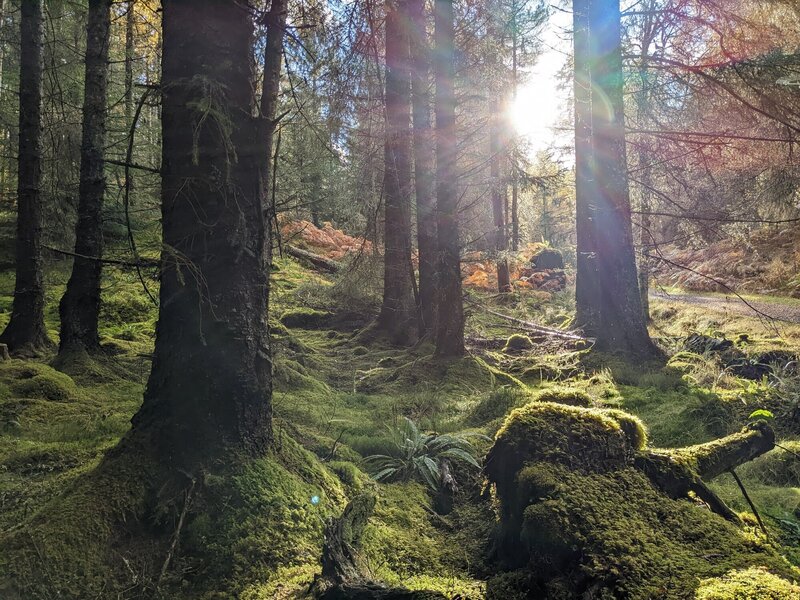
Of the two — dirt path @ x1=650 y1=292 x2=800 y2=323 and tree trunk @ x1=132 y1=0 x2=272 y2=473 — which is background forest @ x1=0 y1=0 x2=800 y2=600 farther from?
dirt path @ x1=650 y1=292 x2=800 y2=323

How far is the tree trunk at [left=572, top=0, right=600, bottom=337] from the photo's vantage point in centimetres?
870

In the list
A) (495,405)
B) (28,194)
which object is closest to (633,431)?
(495,405)

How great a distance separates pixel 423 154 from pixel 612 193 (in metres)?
3.19

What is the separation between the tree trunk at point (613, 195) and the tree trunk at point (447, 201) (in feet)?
7.56

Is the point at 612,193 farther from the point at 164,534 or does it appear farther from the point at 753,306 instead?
the point at 753,306

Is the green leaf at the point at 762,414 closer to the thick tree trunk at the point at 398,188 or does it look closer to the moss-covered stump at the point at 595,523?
the moss-covered stump at the point at 595,523

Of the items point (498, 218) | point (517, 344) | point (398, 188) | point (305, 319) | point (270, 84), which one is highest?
point (498, 218)

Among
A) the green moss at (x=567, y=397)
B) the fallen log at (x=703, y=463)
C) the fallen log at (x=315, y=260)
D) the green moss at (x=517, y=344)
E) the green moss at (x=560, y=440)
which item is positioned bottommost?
the fallen log at (x=703, y=463)

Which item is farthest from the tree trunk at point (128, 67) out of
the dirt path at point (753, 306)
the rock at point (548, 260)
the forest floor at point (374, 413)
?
the rock at point (548, 260)

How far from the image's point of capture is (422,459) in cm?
425

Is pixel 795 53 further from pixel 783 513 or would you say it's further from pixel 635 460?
pixel 635 460

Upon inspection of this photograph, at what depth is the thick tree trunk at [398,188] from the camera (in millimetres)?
9164

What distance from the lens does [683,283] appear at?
81.7 ft

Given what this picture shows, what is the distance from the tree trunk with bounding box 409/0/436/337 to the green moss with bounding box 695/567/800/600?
7239 mm
